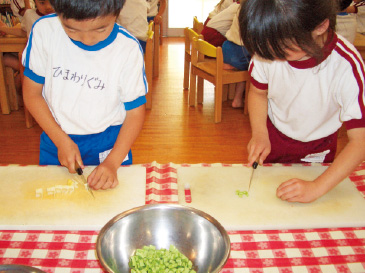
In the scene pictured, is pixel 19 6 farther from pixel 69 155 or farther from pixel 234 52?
pixel 69 155

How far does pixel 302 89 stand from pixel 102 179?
2.31 feet

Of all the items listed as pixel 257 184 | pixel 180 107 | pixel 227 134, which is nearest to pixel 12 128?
pixel 180 107

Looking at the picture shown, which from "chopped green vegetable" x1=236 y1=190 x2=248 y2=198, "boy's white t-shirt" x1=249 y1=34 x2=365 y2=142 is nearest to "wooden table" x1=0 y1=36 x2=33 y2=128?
"boy's white t-shirt" x1=249 y1=34 x2=365 y2=142

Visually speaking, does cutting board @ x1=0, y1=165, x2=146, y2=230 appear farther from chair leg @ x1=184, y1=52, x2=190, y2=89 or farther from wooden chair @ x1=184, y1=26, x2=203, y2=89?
chair leg @ x1=184, y1=52, x2=190, y2=89

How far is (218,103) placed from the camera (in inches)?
134

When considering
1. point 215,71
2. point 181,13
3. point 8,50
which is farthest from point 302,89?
point 181,13

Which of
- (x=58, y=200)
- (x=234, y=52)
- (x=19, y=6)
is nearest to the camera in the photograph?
(x=58, y=200)

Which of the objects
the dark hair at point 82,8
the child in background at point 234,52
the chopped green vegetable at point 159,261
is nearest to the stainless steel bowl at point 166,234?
the chopped green vegetable at point 159,261

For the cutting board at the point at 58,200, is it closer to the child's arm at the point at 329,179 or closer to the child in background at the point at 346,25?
A: the child's arm at the point at 329,179

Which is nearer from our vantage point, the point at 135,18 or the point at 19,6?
the point at 135,18

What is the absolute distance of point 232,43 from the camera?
3.38 meters

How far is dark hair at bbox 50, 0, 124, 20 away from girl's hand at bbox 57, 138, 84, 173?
428 mm

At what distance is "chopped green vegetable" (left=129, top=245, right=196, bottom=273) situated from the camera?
0.81 m

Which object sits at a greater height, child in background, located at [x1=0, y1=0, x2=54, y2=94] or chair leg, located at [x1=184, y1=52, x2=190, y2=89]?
child in background, located at [x1=0, y1=0, x2=54, y2=94]
